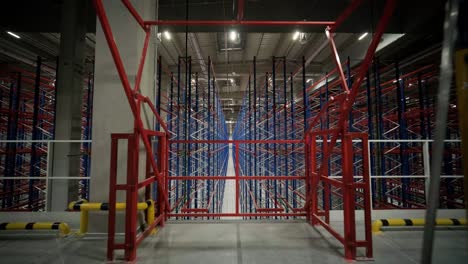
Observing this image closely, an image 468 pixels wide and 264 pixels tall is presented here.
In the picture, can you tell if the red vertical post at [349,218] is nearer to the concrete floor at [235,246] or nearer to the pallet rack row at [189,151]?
the concrete floor at [235,246]

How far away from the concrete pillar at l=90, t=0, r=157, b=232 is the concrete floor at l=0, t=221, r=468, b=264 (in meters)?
0.48

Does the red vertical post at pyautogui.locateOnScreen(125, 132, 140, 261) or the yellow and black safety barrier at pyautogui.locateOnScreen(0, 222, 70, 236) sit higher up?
the red vertical post at pyautogui.locateOnScreen(125, 132, 140, 261)

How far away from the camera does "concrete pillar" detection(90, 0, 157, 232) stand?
2828 mm

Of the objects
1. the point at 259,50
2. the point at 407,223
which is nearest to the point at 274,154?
the point at 407,223

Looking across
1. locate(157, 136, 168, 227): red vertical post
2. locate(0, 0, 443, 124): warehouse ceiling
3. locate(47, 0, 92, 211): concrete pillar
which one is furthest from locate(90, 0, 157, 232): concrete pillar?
locate(47, 0, 92, 211): concrete pillar

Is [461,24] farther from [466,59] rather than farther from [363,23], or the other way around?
[363,23]

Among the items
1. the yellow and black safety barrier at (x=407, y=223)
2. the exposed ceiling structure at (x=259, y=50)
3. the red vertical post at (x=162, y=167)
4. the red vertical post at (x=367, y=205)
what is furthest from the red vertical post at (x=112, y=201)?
the exposed ceiling structure at (x=259, y=50)

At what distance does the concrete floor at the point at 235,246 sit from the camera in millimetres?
2250

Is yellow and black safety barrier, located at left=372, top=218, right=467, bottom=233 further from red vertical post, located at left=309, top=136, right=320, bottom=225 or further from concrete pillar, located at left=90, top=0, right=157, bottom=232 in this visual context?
concrete pillar, located at left=90, top=0, right=157, bottom=232

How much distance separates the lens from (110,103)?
2895 mm

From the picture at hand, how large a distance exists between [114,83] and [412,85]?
1101 cm

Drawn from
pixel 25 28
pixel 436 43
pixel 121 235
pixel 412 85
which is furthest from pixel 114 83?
pixel 412 85

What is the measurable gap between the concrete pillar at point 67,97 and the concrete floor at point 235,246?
2453mm

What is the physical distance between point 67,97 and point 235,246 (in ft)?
18.0
